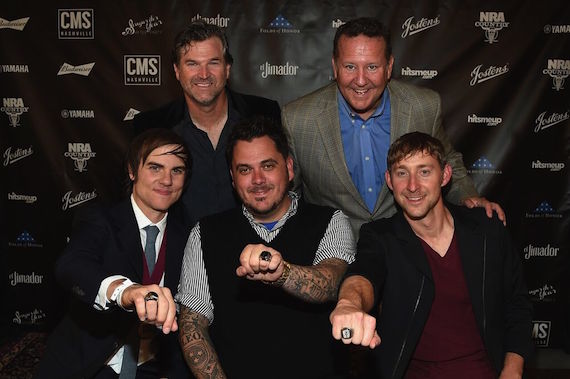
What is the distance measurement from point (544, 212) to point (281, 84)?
2.14 m

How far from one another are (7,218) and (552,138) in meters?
4.09

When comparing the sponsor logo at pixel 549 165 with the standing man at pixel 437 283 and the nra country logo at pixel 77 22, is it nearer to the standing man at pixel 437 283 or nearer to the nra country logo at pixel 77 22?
the standing man at pixel 437 283

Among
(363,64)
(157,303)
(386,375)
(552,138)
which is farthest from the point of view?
(552,138)

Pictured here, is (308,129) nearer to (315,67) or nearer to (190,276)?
(190,276)

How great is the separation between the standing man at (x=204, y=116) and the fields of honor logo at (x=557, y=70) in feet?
8.06

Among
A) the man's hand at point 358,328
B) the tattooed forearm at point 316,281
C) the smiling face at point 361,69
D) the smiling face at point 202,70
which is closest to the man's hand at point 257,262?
the tattooed forearm at point 316,281

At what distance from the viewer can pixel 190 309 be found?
262cm

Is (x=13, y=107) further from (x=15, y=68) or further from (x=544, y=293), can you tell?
(x=544, y=293)

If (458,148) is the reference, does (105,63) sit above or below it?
above

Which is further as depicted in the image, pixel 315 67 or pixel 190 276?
pixel 315 67

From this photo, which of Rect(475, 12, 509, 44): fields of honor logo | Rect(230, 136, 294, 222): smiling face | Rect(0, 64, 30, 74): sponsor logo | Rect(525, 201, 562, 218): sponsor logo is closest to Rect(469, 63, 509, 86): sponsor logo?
Rect(475, 12, 509, 44): fields of honor logo

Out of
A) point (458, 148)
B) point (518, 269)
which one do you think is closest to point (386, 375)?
point (518, 269)

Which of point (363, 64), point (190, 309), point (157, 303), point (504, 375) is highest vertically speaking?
point (363, 64)

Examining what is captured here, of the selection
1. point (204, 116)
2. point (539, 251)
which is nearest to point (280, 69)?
point (204, 116)
